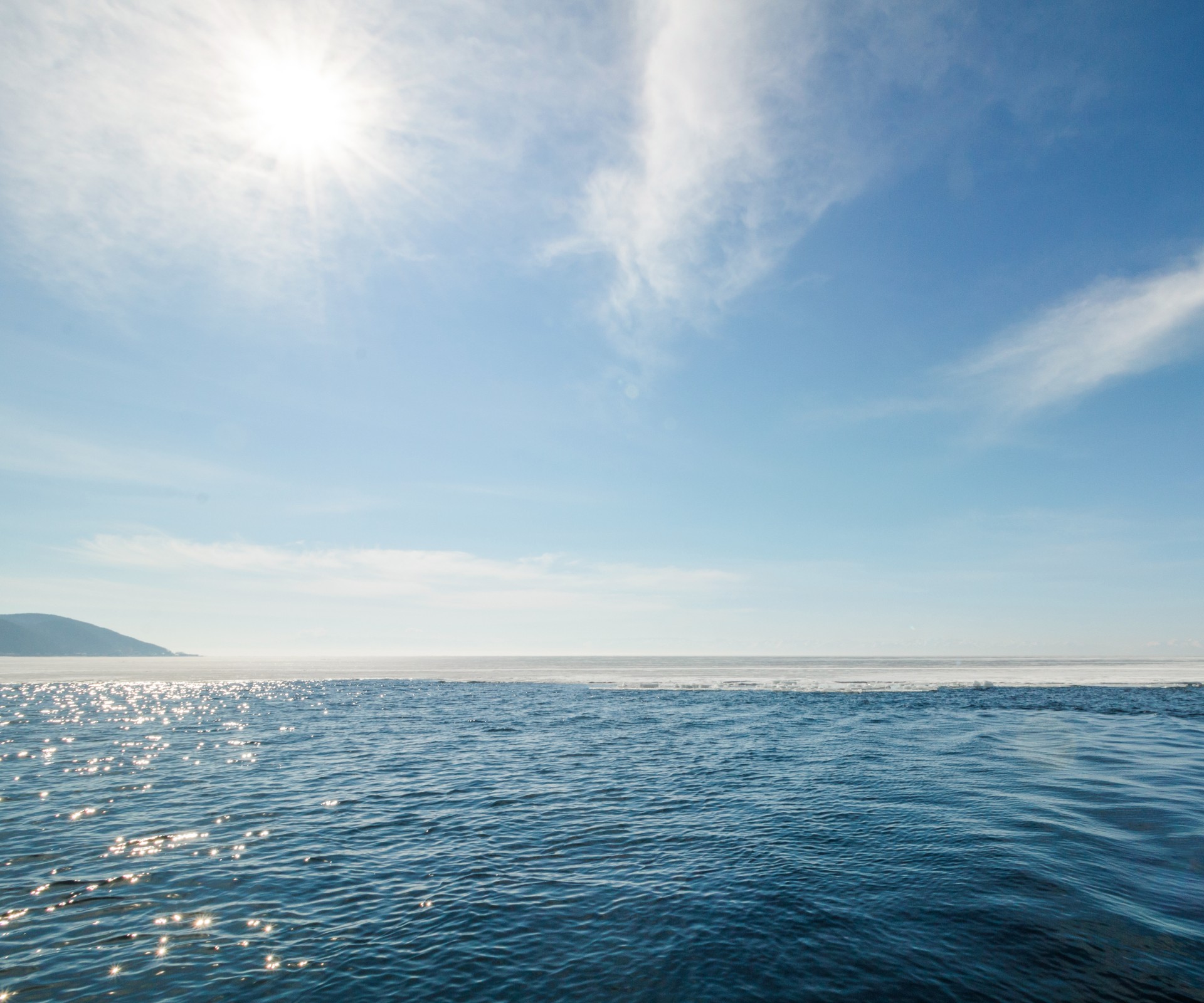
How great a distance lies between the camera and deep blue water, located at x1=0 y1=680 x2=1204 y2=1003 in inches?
455

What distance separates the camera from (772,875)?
653 inches

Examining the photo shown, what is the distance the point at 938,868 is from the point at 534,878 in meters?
11.5

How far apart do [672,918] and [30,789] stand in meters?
30.3

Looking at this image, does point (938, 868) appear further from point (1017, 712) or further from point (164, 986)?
point (1017, 712)

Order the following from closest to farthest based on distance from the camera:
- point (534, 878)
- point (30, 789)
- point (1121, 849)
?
1. point (534, 878)
2. point (1121, 849)
3. point (30, 789)

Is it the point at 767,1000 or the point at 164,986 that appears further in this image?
the point at 164,986

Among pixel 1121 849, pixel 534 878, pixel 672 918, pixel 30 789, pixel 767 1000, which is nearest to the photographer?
pixel 767 1000

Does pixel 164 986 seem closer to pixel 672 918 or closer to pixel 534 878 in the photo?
pixel 534 878

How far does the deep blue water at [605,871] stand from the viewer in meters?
11.6

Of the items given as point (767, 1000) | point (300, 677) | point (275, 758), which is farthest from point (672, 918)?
point (300, 677)

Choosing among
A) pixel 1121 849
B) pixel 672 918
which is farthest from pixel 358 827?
pixel 1121 849

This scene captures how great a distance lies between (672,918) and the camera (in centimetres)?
1391

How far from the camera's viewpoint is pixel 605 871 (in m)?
16.9

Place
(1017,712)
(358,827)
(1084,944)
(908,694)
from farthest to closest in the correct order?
(908,694) → (1017,712) → (358,827) → (1084,944)
